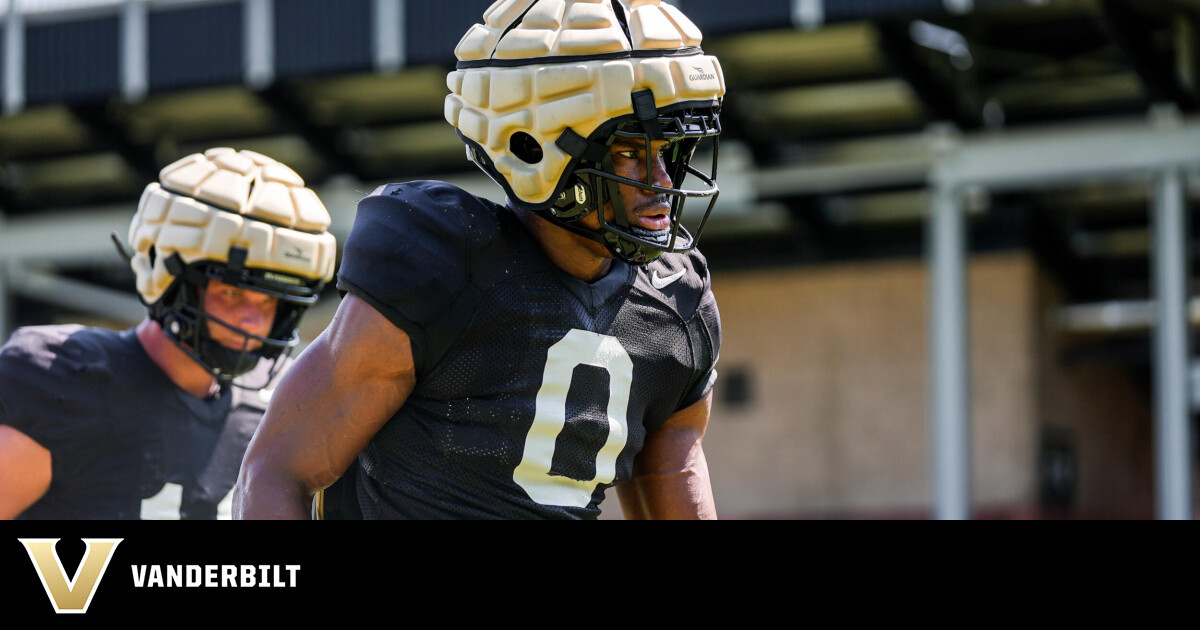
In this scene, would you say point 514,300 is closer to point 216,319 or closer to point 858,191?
point 216,319

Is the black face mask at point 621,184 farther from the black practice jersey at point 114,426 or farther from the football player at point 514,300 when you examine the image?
the black practice jersey at point 114,426

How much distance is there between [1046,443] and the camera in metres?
13.7

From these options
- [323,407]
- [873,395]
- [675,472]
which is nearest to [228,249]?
[675,472]

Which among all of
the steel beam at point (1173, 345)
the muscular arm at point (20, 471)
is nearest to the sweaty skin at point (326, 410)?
the muscular arm at point (20, 471)

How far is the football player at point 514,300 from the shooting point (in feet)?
8.46

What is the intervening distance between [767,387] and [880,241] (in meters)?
1.71

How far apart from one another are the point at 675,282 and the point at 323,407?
76 cm

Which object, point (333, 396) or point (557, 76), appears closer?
point (333, 396)

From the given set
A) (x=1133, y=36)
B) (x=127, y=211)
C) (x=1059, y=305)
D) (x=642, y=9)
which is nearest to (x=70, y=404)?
(x=642, y=9)

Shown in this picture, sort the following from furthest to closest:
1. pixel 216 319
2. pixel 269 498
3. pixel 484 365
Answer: pixel 216 319
pixel 484 365
pixel 269 498

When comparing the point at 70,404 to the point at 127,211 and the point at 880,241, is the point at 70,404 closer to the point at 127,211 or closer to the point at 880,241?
the point at 127,211
